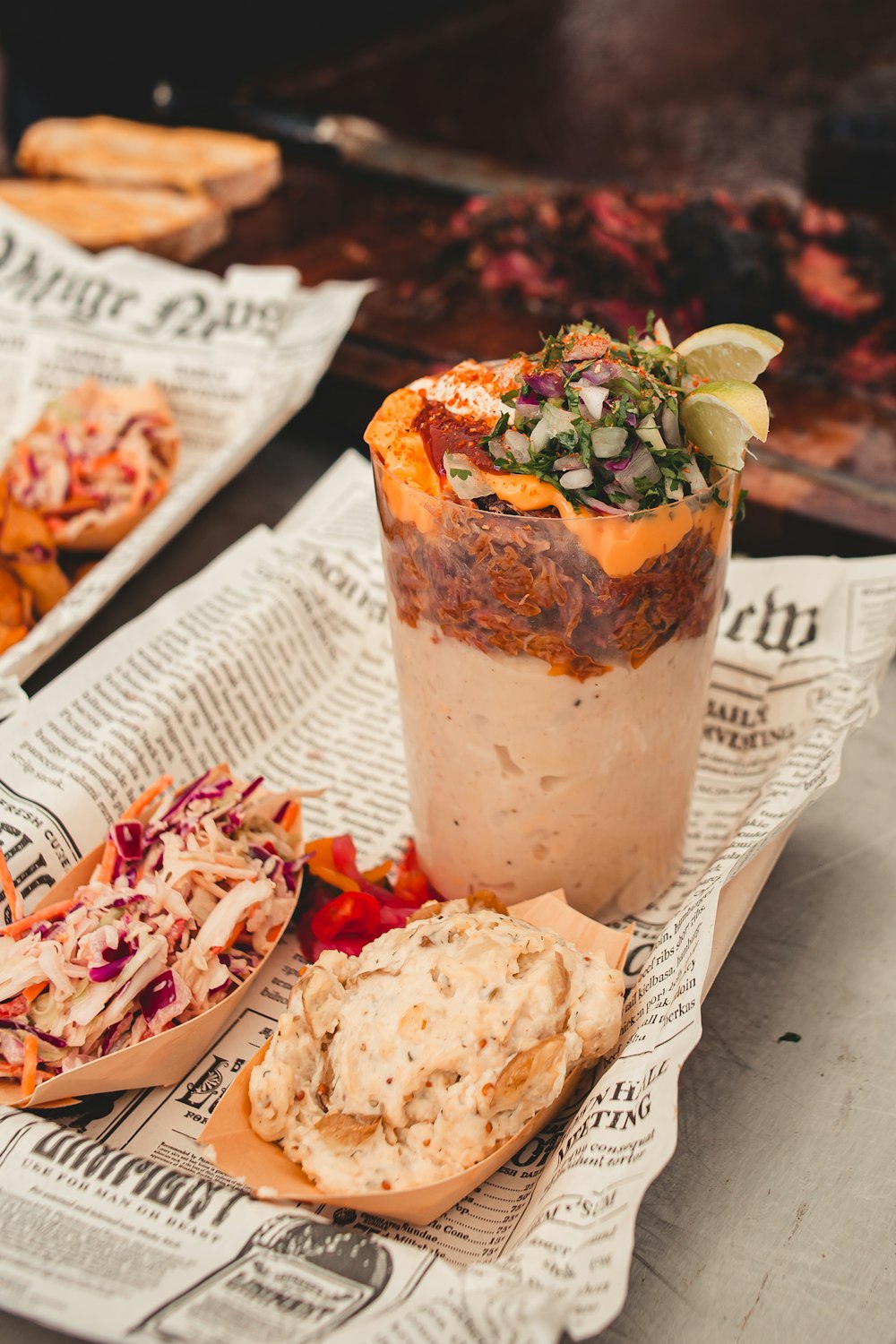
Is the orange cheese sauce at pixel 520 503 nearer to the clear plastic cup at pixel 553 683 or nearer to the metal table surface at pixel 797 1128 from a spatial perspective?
the clear plastic cup at pixel 553 683

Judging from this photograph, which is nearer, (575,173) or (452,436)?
(452,436)

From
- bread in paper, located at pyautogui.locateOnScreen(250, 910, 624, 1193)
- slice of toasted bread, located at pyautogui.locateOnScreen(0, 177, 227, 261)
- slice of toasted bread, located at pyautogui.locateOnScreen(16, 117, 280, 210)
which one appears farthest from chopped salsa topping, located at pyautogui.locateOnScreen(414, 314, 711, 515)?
slice of toasted bread, located at pyautogui.locateOnScreen(16, 117, 280, 210)

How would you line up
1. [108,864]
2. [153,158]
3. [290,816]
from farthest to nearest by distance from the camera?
[153,158] < [290,816] < [108,864]

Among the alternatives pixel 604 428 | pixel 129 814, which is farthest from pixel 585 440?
pixel 129 814

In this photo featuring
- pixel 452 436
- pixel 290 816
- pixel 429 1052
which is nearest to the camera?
pixel 429 1052

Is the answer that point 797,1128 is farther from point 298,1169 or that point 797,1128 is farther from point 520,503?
point 520,503

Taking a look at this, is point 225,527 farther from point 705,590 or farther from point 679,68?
point 679,68
